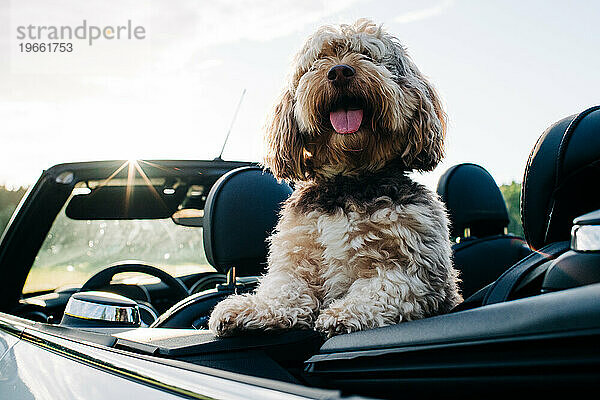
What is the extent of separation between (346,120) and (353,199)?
404mm

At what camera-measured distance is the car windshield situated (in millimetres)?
4219

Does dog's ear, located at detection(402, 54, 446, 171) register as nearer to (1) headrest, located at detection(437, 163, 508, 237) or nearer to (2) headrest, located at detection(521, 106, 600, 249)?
(2) headrest, located at detection(521, 106, 600, 249)

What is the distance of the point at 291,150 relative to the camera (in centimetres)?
286

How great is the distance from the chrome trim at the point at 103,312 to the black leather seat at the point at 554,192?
1.73 metres

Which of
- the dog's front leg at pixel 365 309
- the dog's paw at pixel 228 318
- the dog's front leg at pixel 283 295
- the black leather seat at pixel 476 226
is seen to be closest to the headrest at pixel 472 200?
the black leather seat at pixel 476 226

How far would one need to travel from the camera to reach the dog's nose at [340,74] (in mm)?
2514

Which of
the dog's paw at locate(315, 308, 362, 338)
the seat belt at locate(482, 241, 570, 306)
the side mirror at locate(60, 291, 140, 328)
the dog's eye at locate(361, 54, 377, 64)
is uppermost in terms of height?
the dog's eye at locate(361, 54, 377, 64)

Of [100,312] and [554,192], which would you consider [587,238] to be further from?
[100,312]

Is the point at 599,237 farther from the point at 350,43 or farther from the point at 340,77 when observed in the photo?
the point at 350,43

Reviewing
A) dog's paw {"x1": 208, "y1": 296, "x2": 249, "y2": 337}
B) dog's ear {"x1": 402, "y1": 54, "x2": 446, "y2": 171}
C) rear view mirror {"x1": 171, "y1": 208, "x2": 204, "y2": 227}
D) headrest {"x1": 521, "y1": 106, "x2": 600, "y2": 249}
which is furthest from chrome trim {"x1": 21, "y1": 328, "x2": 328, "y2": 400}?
rear view mirror {"x1": 171, "y1": 208, "x2": 204, "y2": 227}

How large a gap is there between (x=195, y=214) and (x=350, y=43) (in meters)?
2.39

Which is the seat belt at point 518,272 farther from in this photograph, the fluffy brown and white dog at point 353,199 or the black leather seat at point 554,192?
the fluffy brown and white dog at point 353,199

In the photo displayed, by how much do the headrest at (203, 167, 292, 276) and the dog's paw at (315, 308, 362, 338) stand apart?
1.06 meters

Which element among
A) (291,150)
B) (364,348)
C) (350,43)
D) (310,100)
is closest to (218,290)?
(291,150)
